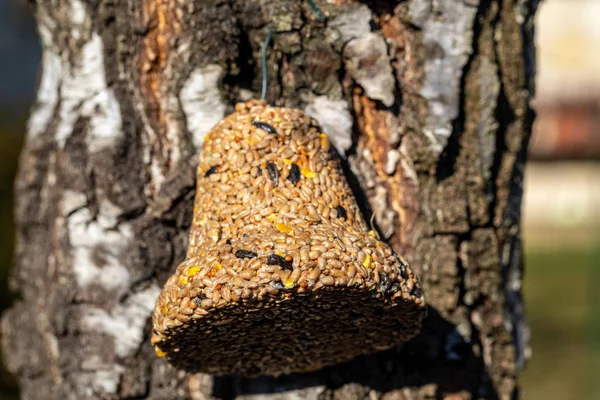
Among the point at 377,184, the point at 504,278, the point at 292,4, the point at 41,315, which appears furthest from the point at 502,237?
the point at 41,315

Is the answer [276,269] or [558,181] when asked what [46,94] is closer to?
[276,269]

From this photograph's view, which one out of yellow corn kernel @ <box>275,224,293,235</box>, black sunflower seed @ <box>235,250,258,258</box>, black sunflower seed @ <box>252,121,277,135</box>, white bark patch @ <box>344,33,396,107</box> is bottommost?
black sunflower seed @ <box>235,250,258,258</box>

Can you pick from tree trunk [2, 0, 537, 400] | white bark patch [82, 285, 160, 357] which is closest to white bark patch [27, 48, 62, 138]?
tree trunk [2, 0, 537, 400]

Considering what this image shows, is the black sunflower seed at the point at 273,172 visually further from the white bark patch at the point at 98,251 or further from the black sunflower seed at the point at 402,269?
the white bark patch at the point at 98,251

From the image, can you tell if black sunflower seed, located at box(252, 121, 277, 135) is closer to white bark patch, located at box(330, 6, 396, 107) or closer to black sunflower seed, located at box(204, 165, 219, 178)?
black sunflower seed, located at box(204, 165, 219, 178)

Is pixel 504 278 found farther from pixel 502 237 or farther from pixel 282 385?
pixel 282 385

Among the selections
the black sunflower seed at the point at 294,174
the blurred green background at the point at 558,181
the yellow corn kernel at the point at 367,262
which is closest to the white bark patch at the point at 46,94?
the black sunflower seed at the point at 294,174
